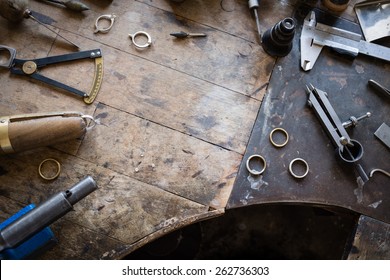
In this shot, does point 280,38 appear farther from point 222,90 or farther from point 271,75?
point 222,90

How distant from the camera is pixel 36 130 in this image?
1570 mm

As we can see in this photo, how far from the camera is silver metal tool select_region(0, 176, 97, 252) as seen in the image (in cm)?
140

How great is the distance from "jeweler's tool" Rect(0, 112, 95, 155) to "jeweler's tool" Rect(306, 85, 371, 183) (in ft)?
3.13

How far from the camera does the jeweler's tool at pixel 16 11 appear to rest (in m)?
1.74

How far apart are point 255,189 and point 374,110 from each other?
25.1 inches

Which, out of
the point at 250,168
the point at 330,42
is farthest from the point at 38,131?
the point at 330,42

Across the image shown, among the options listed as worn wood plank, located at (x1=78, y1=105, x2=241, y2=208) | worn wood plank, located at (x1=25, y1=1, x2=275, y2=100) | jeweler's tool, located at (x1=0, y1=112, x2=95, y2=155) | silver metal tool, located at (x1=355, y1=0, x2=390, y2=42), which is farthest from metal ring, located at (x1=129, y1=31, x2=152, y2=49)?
silver metal tool, located at (x1=355, y1=0, x2=390, y2=42)

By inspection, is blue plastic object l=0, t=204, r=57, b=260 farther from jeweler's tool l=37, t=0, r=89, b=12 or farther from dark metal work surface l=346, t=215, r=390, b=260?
dark metal work surface l=346, t=215, r=390, b=260

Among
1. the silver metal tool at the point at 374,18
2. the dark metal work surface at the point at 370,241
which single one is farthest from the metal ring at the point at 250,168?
the silver metal tool at the point at 374,18

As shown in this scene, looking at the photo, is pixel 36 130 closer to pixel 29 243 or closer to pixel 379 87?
pixel 29 243

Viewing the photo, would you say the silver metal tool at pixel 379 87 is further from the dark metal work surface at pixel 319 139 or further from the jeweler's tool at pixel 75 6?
the jeweler's tool at pixel 75 6

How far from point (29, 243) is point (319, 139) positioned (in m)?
1.19

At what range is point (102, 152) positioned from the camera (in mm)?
1678

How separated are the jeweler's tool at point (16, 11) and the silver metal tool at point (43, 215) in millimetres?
653
